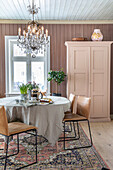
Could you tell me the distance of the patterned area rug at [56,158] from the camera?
8.02 feet

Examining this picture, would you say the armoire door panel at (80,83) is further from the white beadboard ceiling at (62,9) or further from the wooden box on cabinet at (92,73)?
the white beadboard ceiling at (62,9)

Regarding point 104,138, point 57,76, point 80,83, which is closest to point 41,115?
point 104,138

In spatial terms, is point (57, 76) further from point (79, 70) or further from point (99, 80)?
point (99, 80)

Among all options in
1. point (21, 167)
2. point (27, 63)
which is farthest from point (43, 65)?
point (21, 167)

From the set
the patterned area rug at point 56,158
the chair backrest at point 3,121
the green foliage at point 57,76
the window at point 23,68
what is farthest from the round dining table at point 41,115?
the window at point 23,68

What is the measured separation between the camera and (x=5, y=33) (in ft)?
16.6

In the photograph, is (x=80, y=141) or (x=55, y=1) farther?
(x=55, y=1)

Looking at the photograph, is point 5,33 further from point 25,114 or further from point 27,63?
point 25,114

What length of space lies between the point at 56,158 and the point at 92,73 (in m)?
2.73

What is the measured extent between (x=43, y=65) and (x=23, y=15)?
4.61ft

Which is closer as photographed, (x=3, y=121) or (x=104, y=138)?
(x=3, y=121)

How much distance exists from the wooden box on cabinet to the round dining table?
201 centimetres

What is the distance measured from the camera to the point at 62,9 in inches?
170

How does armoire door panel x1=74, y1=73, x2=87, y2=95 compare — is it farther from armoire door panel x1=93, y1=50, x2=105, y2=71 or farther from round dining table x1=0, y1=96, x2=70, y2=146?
round dining table x1=0, y1=96, x2=70, y2=146
